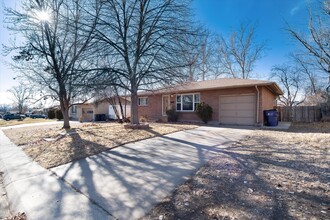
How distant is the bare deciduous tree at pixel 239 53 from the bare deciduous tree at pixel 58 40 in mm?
21791

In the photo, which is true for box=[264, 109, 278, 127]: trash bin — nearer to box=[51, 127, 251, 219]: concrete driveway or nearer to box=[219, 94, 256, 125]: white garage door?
box=[219, 94, 256, 125]: white garage door

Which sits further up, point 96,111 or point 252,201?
point 96,111

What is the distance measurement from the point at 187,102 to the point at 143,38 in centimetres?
689

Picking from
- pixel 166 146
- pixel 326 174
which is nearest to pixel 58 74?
pixel 166 146

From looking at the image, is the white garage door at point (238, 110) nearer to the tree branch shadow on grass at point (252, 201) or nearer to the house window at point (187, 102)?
the house window at point (187, 102)

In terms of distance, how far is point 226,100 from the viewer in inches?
523

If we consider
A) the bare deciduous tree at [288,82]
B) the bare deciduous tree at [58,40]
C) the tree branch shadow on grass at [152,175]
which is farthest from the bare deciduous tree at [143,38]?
the bare deciduous tree at [288,82]

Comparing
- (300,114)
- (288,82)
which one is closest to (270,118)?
(300,114)

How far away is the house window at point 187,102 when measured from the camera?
1489 centimetres

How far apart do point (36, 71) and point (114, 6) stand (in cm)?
822

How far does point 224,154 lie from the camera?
17.8 feet

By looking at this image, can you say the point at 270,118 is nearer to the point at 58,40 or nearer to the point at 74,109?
the point at 58,40

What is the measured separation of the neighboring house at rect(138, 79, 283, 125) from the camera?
1199 cm

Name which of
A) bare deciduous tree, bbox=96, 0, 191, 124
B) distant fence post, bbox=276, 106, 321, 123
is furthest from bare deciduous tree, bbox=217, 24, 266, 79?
bare deciduous tree, bbox=96, 0, 191, 124
